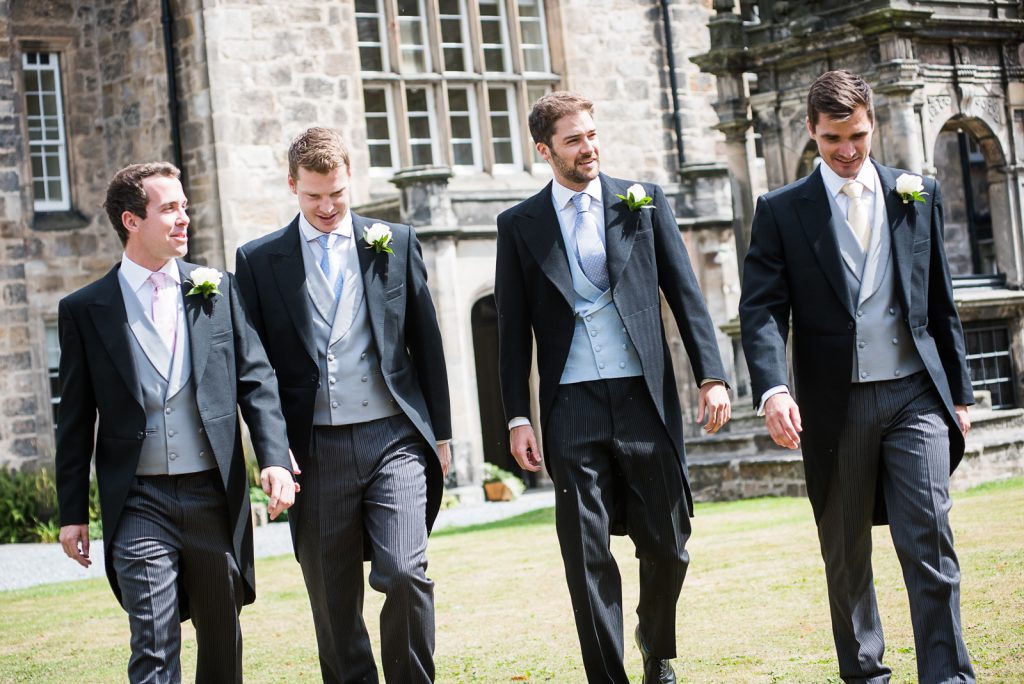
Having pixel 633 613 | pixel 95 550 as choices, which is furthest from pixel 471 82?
pixel 633 613

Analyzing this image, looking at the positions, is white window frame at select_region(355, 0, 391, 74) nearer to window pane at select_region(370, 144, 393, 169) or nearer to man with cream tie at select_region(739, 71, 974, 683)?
window pane at select_region(370, 144, 393, 169)

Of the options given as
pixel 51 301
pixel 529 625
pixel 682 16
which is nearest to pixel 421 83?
pixel 682 16

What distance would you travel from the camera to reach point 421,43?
840 inches

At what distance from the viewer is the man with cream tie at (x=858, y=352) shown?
5.51m

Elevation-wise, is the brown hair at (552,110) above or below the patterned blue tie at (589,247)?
above

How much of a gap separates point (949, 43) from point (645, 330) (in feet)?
30.9

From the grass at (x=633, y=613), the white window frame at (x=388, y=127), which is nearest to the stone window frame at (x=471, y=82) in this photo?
the white window frame at (x=388, y=127)

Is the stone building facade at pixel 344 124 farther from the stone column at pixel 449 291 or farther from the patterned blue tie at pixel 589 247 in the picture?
the patterned blue tie at pixel 589 247

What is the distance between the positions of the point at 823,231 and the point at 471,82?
16.3 meters

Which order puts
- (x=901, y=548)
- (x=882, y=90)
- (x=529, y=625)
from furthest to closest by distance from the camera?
1. (x=882, y=90)
2. (x=529, y=625)
3. (x=901, y=548)

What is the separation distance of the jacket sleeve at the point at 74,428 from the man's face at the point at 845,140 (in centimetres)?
263

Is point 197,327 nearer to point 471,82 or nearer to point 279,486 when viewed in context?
point 279,486

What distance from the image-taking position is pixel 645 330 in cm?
595

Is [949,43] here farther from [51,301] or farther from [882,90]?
[51,301]
